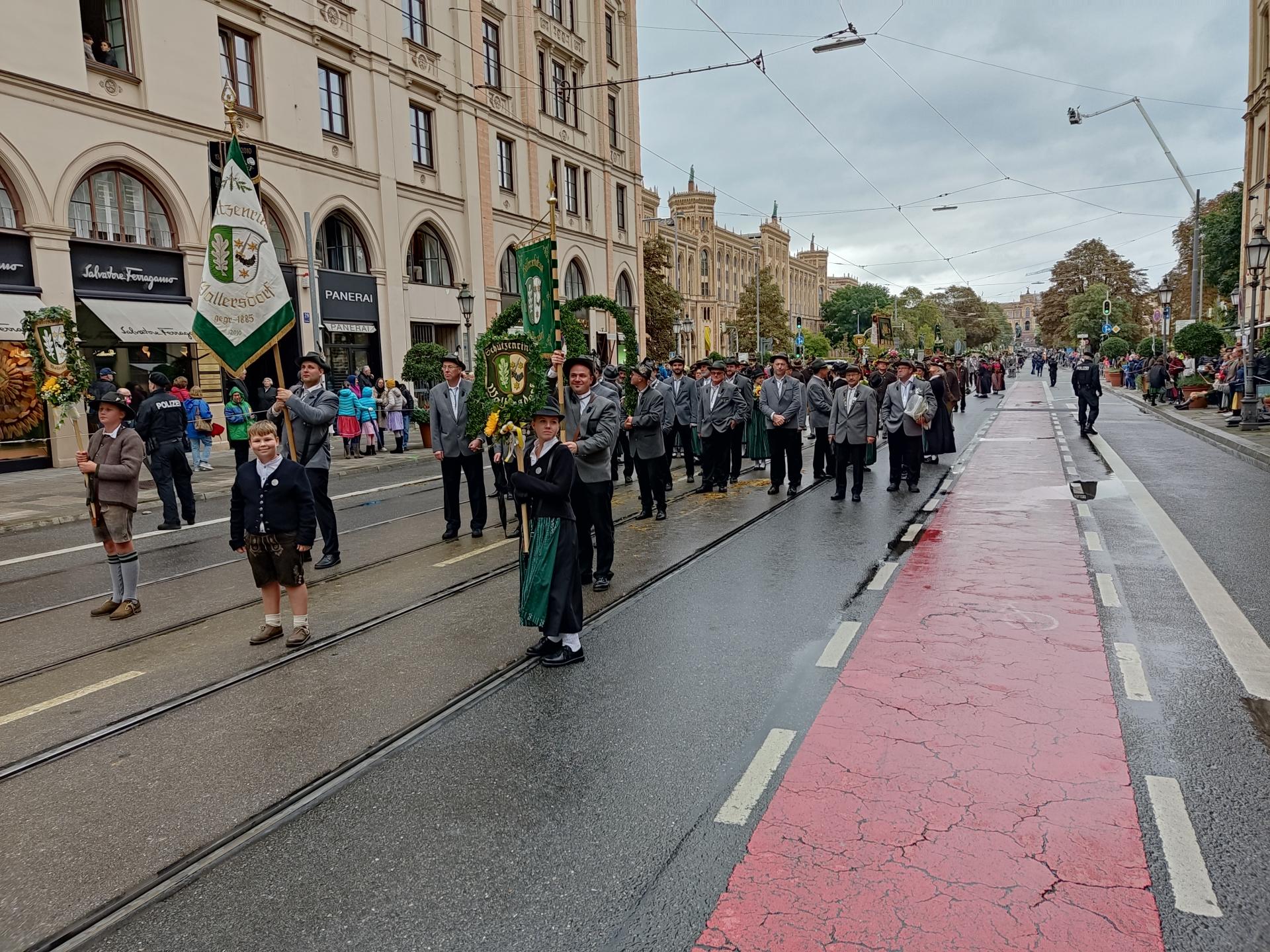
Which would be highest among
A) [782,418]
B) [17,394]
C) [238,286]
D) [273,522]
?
[238,286]

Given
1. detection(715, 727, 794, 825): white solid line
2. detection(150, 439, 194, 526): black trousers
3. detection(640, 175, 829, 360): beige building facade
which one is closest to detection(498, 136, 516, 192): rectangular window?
detection(150, 439, 194, 526): black trousers

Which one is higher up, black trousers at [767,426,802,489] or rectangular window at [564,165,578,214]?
rectangular window at [564,165,578,214]

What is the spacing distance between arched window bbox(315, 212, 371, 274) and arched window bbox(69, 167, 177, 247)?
5.24 m

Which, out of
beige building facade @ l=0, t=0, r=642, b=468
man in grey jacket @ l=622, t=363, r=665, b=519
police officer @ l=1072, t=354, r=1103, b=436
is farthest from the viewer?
A: police officer @ l=1072, t=354, r=1103, b=436

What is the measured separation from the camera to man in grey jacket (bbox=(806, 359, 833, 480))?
13.4 meters

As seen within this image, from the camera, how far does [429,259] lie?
1223 inches

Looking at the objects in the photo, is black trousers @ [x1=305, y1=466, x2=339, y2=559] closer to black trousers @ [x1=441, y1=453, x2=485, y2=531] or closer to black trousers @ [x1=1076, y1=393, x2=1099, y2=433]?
black trousers @ [x1=441, y1=453, x2=485, y2=531]

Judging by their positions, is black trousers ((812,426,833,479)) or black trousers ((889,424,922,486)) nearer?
black trousers ((889,424,922,486))

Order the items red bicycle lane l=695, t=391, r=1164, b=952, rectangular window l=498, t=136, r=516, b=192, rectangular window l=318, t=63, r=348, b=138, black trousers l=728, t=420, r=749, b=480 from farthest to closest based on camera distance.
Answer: rectangular window l=498, t=136, r=516, b=192 → rectangular window l=318, t=63, r=348, b=138 → black trousers l=728, t=420, r=749, b=480 → red bicycle lane l=695, t=391, r=1164, b=952

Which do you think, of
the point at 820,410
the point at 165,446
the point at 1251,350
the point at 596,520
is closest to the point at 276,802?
the point at 596,520

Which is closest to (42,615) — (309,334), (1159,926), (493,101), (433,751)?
(433,751)

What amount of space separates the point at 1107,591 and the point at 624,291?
38.3 metres

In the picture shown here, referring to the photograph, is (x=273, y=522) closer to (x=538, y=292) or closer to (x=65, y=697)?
(x=65, y=697)

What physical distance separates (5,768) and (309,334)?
21.9 meters
